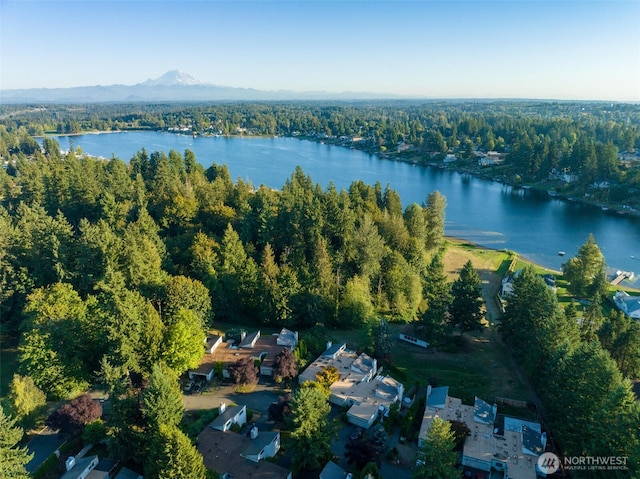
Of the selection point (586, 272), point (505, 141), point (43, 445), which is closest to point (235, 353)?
point (43, 445)

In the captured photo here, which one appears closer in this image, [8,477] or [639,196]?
[8,477]

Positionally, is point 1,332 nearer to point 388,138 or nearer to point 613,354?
point 613,354

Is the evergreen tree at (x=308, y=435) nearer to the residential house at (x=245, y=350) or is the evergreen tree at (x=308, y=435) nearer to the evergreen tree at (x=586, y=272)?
the residential house at (x=245, y=350)

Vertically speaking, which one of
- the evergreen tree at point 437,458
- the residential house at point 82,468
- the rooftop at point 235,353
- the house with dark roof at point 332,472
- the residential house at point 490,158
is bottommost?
the rooftop at point 235,353

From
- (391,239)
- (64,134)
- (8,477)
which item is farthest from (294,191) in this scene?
(64,134)

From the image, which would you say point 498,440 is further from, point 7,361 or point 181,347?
point 7,361

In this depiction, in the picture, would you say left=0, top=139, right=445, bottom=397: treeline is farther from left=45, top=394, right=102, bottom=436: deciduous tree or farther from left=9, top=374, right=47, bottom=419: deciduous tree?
left=45, top=394, right=102, bottom=436: deciduous tree

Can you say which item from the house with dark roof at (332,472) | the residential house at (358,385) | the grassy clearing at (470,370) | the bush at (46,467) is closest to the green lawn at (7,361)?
the bush at (46,467)

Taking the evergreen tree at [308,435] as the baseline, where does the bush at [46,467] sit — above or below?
below
